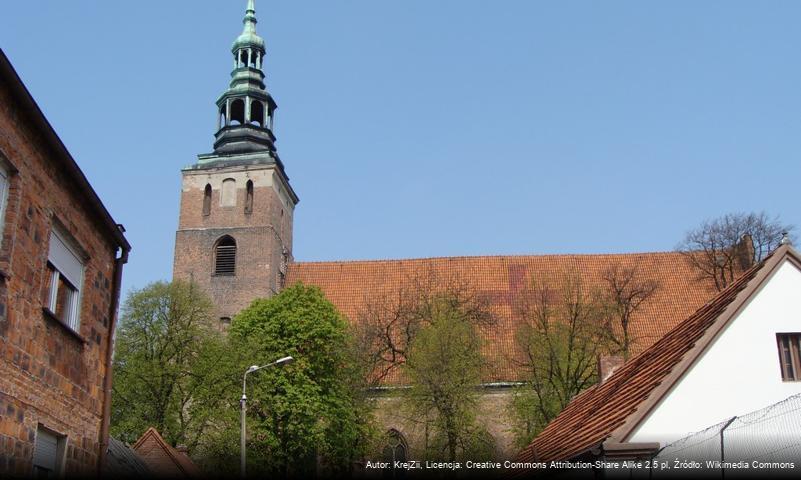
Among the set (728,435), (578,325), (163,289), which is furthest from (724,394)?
(163,289)

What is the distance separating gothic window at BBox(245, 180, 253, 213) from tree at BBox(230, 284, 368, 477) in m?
6.02

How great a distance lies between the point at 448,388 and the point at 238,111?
1843cm

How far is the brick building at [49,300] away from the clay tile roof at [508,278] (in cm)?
3208

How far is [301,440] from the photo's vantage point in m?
35.4

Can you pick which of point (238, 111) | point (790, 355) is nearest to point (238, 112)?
point (238, 111)

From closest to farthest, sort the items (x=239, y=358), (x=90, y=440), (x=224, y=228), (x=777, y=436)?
1. (x=777, y=436)
2. (x=90, y=440)
3. (x=239, y=358)
4. (x=224, y=228)

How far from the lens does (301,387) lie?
36094mm

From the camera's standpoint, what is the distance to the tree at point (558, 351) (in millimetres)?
35031

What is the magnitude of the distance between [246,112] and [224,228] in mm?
5884

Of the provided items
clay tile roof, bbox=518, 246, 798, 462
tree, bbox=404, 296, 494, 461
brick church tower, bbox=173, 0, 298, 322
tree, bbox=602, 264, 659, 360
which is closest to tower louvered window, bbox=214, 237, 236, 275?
brick church tower, bbox=173, 0, 298, 322

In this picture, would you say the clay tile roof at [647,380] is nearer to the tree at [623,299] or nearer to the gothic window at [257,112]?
the tree at [623,299]

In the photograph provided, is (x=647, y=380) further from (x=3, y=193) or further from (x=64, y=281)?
(x=3, y=193)

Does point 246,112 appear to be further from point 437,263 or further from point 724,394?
point 724,394

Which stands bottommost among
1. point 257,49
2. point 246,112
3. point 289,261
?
point 289,261
